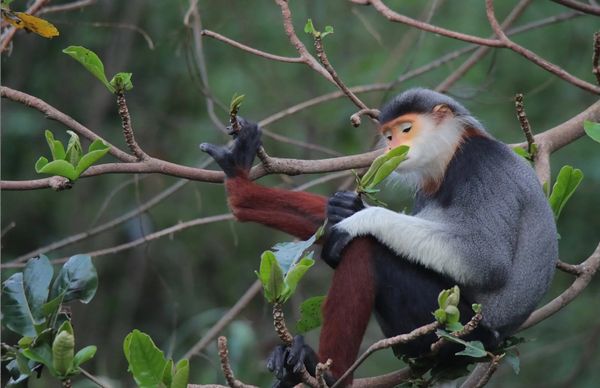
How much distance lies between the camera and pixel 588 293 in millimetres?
8516

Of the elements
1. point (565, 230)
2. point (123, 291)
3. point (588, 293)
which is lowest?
point (123, 291)

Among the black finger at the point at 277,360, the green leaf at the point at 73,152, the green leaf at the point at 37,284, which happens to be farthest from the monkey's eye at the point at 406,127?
the green leaf at the point at 37,284

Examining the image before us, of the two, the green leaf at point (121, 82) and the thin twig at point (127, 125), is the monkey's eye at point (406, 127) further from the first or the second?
the green leaf at point (121, 82)

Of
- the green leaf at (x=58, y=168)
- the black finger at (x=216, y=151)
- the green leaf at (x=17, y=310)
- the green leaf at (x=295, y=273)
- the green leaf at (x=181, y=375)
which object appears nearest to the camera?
the green leaf at (x=181, y=375)

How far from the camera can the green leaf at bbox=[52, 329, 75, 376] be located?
2.95 meters

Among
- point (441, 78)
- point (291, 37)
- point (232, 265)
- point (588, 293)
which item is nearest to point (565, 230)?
point (588, 293)

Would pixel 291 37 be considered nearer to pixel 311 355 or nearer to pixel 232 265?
pixel 311 355

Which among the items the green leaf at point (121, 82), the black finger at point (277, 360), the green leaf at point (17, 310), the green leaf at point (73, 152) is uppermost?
the green leaf at point (121, 82)

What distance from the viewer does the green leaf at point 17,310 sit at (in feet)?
10.6

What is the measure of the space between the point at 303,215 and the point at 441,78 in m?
3.85

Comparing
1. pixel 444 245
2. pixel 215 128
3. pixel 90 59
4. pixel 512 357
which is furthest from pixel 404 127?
pixel 215 128

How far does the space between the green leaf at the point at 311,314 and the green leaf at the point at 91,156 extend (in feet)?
3.77

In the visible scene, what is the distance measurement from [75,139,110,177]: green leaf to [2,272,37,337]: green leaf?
1.47 feet

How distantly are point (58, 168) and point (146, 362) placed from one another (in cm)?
84
